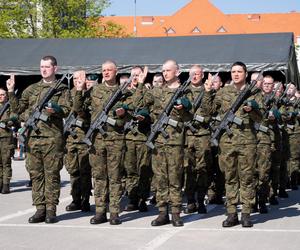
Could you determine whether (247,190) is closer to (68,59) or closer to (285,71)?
(285,71)

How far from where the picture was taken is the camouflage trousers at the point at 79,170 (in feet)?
31.9

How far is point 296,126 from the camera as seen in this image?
42.4 feet

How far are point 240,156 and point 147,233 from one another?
158cm

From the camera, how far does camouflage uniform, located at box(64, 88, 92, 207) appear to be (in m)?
9.73

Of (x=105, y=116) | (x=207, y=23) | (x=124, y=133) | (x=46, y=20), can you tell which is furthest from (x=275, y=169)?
(x=207, y=23)

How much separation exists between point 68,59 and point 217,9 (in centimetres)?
7474

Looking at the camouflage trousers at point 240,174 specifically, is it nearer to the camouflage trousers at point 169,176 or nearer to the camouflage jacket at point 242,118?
the camouflage jacket at point 242,118

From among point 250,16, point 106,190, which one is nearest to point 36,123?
point 106,190

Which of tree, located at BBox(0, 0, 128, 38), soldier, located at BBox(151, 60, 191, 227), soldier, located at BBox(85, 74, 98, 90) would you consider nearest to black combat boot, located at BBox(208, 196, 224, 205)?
soldier, located at BBox(151, 60, 191, 227)

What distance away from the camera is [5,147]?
12273mm

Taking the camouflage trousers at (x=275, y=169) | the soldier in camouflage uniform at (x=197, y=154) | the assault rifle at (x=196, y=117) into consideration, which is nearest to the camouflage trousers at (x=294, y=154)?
the camouflage trousers at (x=275, y=169)

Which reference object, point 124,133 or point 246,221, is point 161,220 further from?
point 124,133

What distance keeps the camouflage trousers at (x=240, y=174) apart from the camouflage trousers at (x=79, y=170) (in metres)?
2.27

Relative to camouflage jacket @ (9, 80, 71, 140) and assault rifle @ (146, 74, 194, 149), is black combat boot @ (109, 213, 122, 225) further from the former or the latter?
camouflage jacket @ (9, 80, 71, 140)
